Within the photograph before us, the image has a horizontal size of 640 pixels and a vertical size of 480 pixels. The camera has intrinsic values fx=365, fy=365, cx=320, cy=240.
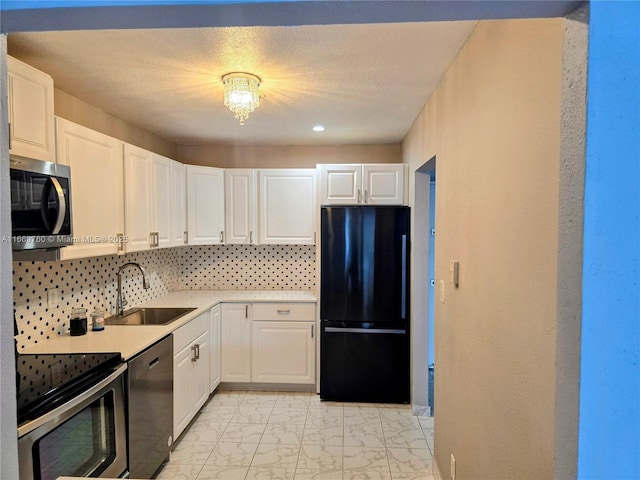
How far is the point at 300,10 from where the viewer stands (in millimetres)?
635

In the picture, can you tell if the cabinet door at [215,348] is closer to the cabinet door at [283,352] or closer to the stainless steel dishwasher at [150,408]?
Result: the cabinet door at [283,352]

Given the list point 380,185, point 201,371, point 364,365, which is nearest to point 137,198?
point 201,371

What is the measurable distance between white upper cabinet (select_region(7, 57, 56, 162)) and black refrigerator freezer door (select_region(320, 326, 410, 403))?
241 cm

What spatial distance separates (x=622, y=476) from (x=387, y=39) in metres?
1.66

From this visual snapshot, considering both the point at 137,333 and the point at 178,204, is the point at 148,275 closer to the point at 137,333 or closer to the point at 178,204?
the point at 178,204

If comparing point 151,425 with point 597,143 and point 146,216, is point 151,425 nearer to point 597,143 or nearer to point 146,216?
point 146,216

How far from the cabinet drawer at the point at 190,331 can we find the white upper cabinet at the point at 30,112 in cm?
136

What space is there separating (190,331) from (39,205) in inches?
59.3

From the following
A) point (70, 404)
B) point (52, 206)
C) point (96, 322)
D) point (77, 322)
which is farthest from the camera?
point (96, 322)

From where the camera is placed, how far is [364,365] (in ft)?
10.6

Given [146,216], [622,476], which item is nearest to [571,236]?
[622,476]

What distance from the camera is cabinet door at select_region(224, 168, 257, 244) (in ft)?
12.0

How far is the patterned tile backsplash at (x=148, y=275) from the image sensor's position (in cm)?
205

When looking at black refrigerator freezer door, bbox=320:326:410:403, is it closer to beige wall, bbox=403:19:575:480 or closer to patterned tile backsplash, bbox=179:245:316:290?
patterned tile backsplash, bbox=179:245:316:290
